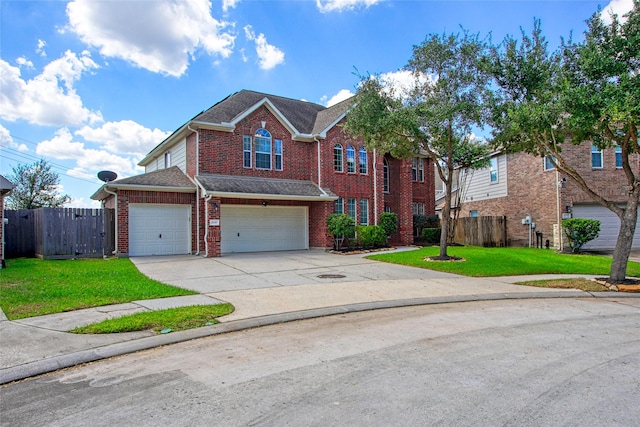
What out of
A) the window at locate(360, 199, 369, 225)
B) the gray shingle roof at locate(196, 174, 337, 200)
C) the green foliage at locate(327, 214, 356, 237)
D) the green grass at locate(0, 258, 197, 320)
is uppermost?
the gray shingle roof at locate(196, 174, 337, 200)

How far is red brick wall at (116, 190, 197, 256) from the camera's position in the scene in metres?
16.7

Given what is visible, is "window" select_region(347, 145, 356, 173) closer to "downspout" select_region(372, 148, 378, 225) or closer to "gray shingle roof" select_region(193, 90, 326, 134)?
"downspout" select_region(372, 148, 378, 225)

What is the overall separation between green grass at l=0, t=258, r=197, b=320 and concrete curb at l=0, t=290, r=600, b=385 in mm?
2530

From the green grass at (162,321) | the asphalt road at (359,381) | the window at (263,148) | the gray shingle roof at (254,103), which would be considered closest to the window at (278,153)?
the window at (263,148)

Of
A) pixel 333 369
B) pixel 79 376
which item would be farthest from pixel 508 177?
pixel 79 376

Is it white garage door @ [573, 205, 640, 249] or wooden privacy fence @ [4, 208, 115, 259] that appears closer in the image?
wooden privacy fence @ [4, 208, 115, 259]

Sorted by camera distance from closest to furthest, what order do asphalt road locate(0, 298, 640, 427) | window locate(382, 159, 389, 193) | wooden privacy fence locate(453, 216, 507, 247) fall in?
asphalt road locate(0, 298, 640, 427) → wooden privacy fence locate(453, 216, 507, 247) → window locate(382, 159, 389, 193)

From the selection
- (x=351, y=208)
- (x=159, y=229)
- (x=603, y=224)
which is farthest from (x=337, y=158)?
(x=603, y=224)

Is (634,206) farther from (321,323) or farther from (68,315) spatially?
(68,315)

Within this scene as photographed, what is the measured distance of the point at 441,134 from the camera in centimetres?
1486

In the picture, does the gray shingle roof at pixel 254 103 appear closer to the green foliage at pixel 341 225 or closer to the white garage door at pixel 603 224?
the green foliage at pixel 341 225

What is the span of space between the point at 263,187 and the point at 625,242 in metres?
13.3

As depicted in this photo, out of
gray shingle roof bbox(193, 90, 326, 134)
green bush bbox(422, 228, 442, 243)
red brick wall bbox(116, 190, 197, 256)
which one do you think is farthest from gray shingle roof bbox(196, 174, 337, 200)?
green bush bbox(422, 228, 442, 243)

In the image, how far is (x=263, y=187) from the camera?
1859 centimetres
